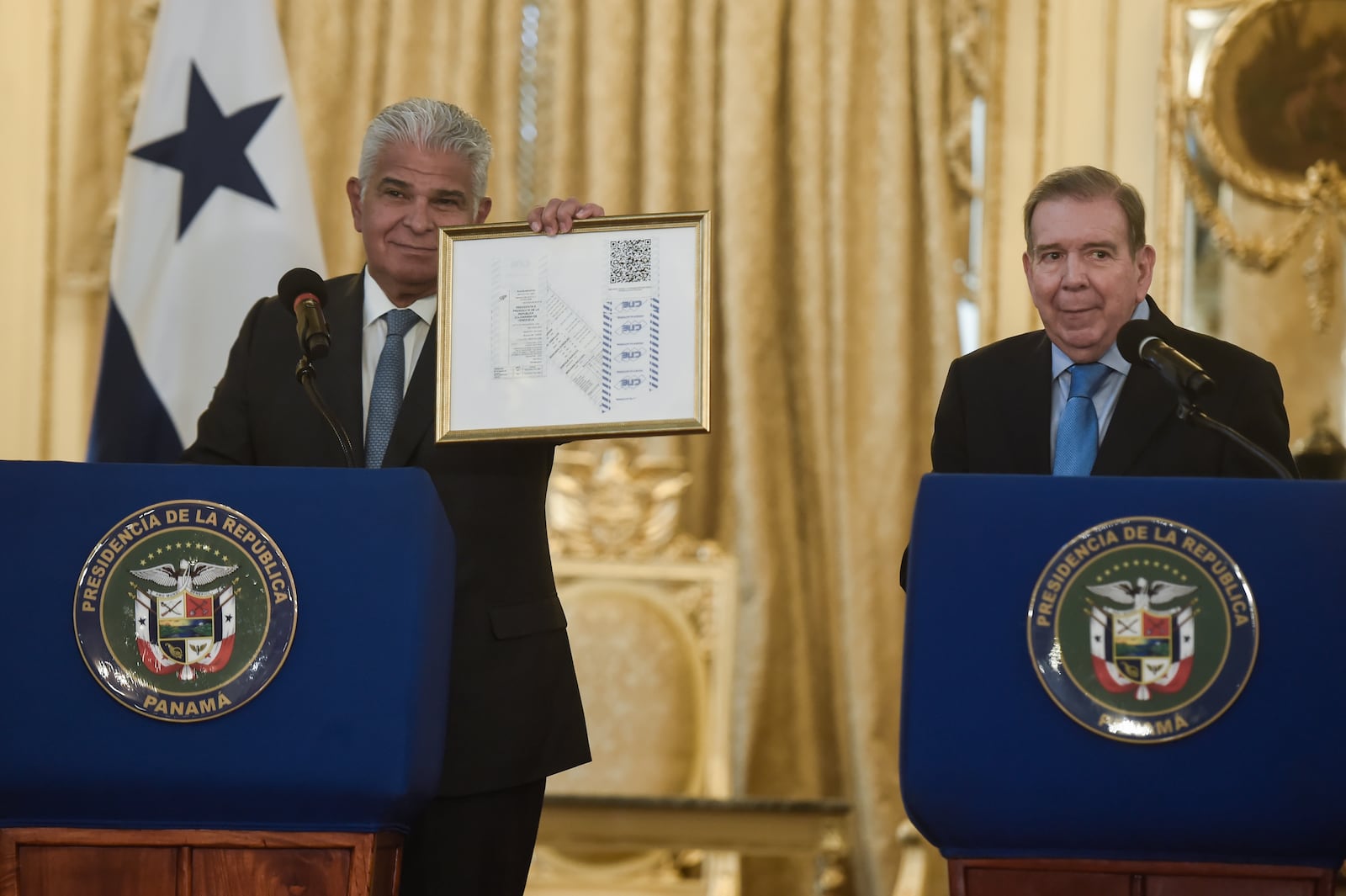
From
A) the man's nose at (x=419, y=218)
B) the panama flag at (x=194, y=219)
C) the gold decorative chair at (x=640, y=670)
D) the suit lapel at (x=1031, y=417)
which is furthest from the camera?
the gold decorative chair at (x=640, y=670)

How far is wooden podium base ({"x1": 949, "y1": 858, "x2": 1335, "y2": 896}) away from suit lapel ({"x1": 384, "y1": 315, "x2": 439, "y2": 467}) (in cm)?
87

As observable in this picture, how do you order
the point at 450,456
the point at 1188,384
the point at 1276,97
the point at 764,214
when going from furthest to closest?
the point at 764,214
the point at 1276,97
the point at 450,456
the point at 1188,384

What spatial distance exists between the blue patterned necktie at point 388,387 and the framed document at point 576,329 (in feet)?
0.43

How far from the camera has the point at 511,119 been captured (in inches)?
189

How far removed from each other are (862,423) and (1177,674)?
308 centimetres

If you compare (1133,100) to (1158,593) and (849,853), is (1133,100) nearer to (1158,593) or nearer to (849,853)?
(849,853)

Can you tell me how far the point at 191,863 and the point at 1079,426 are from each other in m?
1.13

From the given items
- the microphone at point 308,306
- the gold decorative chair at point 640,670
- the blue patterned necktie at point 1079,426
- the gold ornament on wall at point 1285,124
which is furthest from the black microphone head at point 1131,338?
the gold ornament on wall at point 1285,124

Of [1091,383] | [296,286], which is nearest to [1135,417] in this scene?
[1091,383]

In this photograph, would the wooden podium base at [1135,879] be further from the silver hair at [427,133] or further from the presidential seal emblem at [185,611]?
the silver hair at [427,133]

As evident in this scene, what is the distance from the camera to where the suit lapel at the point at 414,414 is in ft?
6.68

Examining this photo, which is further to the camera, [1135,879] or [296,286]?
[296,286]

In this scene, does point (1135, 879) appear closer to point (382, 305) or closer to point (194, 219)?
point (382, 305)

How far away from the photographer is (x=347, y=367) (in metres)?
2.12
